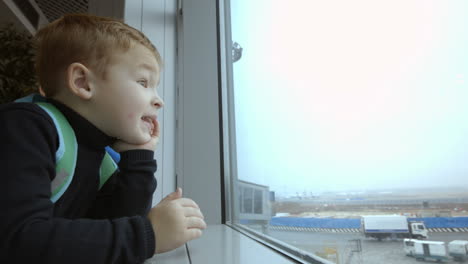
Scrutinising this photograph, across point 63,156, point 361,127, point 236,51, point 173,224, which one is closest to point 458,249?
point 361,127

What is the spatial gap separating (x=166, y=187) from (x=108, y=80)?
1058 millimetres

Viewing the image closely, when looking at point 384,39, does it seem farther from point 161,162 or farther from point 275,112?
point 161,162

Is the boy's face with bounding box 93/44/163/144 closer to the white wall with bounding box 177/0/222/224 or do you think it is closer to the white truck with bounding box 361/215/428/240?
the white truck with bounding box 361/215/428/240

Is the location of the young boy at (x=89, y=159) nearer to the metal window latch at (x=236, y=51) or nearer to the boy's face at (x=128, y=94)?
the boy's face at (x=128, y=94)

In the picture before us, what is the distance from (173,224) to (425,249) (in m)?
0.35

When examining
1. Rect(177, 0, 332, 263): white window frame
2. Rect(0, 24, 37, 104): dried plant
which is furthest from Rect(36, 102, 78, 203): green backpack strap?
Rect(0, 24, 37, 104): dried plant

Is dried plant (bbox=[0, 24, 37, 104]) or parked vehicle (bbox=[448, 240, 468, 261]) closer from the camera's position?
parked vehicle (bbox=[448, 240, 468, 261])

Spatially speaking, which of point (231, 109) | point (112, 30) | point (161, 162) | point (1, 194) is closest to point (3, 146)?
point (1, 194)

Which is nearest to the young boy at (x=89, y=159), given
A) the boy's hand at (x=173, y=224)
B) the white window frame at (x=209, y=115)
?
the boy's hand at (x=173, y=224)

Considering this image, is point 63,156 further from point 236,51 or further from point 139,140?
point 236,51

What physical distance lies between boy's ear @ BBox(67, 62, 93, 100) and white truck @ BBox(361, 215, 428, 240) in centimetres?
50

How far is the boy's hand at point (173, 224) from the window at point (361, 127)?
0.64ft

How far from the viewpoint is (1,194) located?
0.38m

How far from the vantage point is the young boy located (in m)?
0.38
